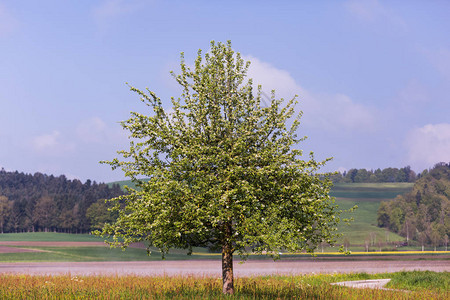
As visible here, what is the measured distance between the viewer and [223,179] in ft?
58.6

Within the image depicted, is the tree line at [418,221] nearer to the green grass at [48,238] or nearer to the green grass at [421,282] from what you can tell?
the green grass at [48,238]

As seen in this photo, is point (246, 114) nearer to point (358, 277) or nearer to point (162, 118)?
point (162, 118)

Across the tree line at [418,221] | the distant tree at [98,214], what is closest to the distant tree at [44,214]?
the distant tree at [98,214]

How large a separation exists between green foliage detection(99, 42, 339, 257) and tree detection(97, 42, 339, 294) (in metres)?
0.04

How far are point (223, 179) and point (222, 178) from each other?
11 centimetres

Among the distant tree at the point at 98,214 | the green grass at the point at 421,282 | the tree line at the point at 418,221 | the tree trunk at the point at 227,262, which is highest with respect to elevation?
the tree trunk at the point at 227,262

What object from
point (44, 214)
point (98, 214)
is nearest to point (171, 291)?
point (98, 214)

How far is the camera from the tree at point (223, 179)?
686 inches

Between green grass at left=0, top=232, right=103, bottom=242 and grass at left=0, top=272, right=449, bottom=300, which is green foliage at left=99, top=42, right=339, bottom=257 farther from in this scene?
green grass at left=0, top=232, right=103, bottom=242

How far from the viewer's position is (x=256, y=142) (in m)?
19.5

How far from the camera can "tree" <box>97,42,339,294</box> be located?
57.2ft

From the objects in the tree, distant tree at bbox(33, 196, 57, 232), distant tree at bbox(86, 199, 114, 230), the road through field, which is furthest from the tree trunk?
distant tree at bbox(33, 196, 57, 232)

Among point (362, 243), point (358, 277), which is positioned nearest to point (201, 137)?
point (358, 277)

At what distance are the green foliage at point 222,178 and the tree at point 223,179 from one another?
0.04 meters
